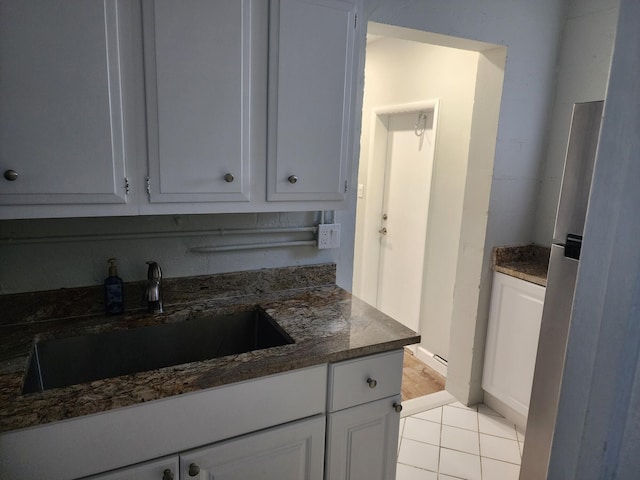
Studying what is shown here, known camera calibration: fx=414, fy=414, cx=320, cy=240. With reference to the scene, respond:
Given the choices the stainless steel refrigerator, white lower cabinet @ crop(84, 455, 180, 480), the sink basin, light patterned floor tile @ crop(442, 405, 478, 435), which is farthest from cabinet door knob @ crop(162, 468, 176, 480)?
light patterned floor tile @ crop(442, 405, 478, 435)

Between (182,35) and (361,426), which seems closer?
(182,35)

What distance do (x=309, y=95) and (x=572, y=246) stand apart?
46.3 inches

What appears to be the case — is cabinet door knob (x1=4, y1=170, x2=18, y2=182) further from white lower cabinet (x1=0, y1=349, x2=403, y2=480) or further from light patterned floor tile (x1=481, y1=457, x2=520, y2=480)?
light patterned floor tile (x1=481, y1=457, x2=520, y2=480)

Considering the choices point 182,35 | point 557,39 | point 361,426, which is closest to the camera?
point 182,35

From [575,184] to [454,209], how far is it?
1262mm

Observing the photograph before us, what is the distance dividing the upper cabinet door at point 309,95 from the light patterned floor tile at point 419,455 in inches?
59.4

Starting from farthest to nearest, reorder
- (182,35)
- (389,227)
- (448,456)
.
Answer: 1. (389,227)
2. (448,456)
3. (182,35)

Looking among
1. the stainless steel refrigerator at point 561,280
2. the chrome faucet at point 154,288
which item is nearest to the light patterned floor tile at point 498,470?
the stainless steel refrigerator at point 561,280

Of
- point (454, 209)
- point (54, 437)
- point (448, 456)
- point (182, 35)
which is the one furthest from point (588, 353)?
point (454, 209)

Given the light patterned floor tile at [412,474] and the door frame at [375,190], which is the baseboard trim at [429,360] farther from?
the light patterned floor tile at [412,474]

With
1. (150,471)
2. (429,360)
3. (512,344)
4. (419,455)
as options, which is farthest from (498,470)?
(150,471)

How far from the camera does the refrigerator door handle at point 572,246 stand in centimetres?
161

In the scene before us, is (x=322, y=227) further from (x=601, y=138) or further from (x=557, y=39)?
(x=557, y=39)

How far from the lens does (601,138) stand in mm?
369
